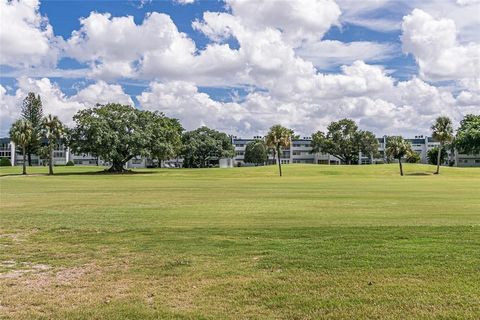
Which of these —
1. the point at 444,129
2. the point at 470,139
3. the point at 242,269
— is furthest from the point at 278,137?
the point at 242,269

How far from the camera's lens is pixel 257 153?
613 ft

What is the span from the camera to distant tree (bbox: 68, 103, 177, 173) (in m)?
95.2

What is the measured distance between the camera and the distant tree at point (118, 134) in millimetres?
95188

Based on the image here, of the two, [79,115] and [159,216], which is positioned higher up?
[79,115]

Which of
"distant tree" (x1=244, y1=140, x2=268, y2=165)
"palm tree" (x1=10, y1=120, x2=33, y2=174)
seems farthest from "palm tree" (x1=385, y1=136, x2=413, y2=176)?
"distant tree" (x1=244, y1=140, x2=268, y2=165)

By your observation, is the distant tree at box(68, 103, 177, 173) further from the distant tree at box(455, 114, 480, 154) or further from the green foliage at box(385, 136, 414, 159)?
the distant tree at box(455, 114, 480, 154)

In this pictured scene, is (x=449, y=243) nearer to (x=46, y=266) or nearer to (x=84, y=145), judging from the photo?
(x=46, y=266)

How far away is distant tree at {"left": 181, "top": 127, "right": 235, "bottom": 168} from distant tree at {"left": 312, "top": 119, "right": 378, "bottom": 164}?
31.7 metres

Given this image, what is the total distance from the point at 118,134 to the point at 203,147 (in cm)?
6559

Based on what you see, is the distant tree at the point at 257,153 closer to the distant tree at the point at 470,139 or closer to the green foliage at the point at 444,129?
the distant tree at the point at 470,139

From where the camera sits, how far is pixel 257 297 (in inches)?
332

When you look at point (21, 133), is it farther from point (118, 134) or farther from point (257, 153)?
point (257, 153)

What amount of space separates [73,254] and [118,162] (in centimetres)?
8938

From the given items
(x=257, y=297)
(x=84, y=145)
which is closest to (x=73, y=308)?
(x=257, y=297)
